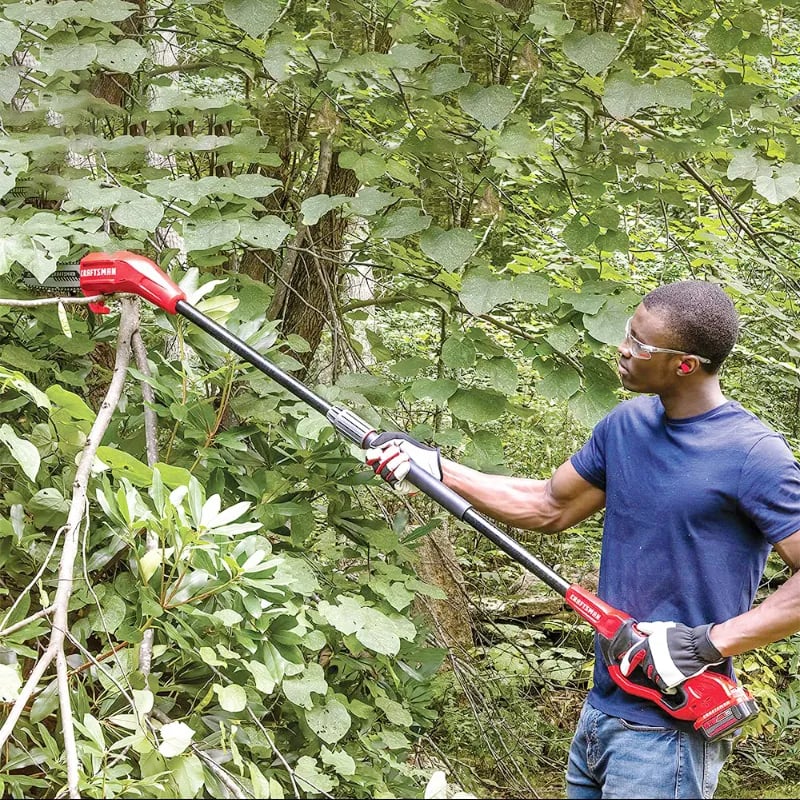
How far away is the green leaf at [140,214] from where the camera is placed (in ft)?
8.08

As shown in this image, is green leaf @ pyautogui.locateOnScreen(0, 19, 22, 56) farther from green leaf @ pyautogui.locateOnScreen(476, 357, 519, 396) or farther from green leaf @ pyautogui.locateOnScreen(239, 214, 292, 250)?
green leaf @ pyautogui.locateOnScreen(476, 357, 519, 396)

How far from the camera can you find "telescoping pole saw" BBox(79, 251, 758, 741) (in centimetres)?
204

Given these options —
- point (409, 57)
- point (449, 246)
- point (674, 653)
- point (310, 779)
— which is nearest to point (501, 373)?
point (449, 246)

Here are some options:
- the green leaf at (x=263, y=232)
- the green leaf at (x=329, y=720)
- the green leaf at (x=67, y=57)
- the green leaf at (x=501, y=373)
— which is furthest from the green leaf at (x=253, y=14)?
the green leaf at (x=329, y=720)

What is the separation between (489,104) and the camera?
8.86 feet

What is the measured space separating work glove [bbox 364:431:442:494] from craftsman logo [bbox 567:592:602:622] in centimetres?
51

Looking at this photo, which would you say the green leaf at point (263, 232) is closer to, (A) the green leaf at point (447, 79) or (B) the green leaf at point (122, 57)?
(B) the green leaf at point (122, 57)

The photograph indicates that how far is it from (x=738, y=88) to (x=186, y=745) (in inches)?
99.2

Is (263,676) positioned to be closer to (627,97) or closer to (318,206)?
(318,206)

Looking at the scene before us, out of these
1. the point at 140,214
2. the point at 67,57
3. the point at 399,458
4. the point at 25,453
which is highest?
the point at 67,57

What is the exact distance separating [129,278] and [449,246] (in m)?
0.96

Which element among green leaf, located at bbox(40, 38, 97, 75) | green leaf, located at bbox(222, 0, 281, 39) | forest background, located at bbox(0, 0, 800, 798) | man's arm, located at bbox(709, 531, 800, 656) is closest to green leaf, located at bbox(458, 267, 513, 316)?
forest background, located at bbox(0, 0, 800, 798)

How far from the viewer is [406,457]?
97.2 inches

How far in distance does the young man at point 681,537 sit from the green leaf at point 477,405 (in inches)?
20.8
